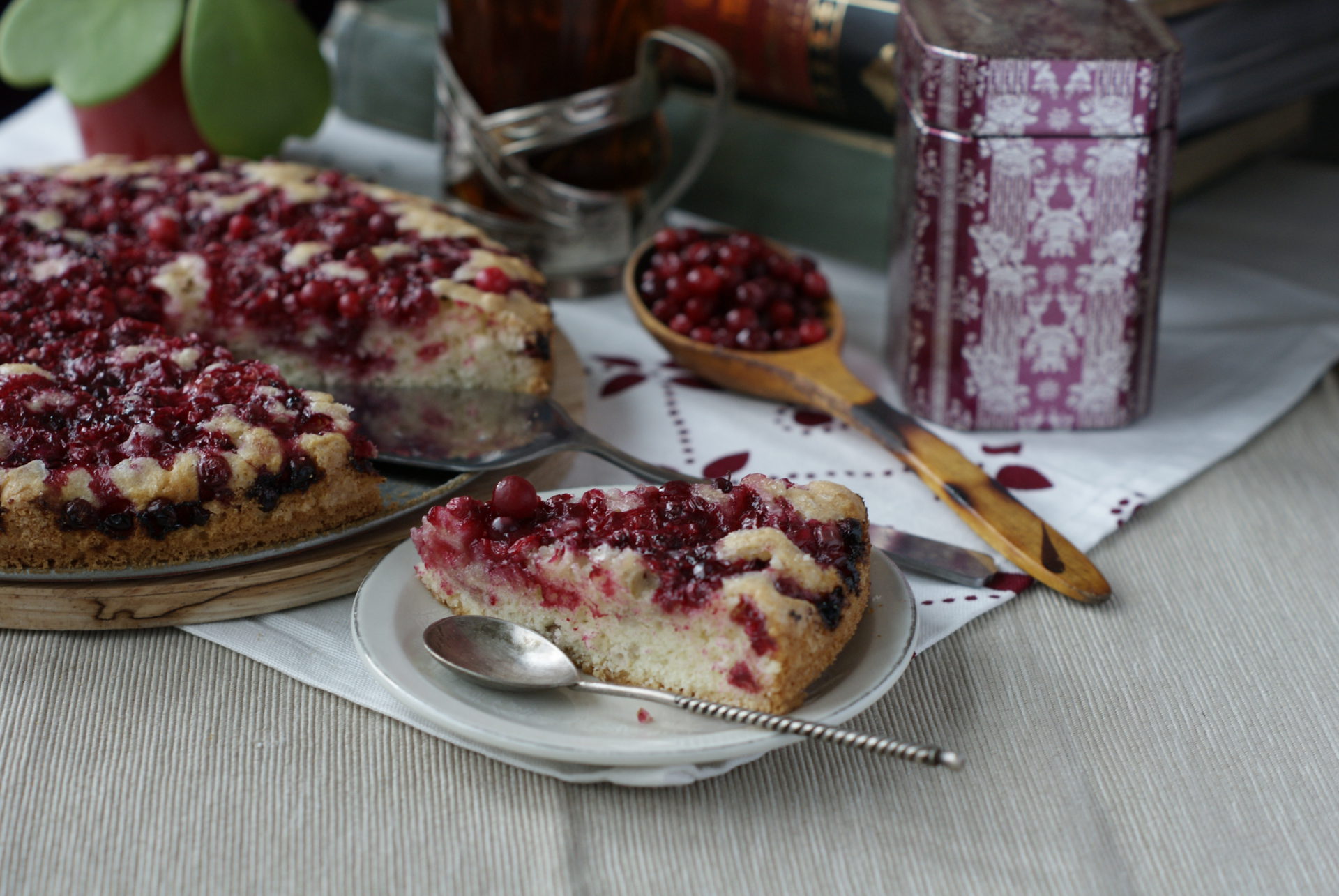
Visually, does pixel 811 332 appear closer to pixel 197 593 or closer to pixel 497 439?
pixel 497 439

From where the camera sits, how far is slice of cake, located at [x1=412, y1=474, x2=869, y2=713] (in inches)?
55.6

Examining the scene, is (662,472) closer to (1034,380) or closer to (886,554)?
(886,554)

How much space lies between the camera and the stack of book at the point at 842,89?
2.56 m

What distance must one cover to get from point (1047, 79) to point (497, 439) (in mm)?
1039

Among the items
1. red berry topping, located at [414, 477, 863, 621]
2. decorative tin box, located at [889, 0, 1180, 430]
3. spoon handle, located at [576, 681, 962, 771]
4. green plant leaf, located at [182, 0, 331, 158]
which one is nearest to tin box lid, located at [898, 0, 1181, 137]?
decorative tin box, located at [889, 0, 1180, 430]

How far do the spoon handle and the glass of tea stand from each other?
1433mm

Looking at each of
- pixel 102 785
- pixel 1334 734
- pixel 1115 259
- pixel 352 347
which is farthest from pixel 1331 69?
pixel 102 785

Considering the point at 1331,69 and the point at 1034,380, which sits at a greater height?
the point at 1331,69

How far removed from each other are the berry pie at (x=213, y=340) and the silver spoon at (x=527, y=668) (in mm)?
369

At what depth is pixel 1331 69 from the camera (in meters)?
2.98

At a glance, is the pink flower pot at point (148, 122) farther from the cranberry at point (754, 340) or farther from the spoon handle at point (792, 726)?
the spoon handle at point (792, 726)

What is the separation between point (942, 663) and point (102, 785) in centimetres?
106

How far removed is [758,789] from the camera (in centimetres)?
142

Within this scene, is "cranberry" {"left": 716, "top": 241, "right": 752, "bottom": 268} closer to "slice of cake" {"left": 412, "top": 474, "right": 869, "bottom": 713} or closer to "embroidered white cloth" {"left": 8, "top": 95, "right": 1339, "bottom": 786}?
"embroidered white cloth" {"left": 8, "top": 95, "right": 1339, "bottom": 786}
